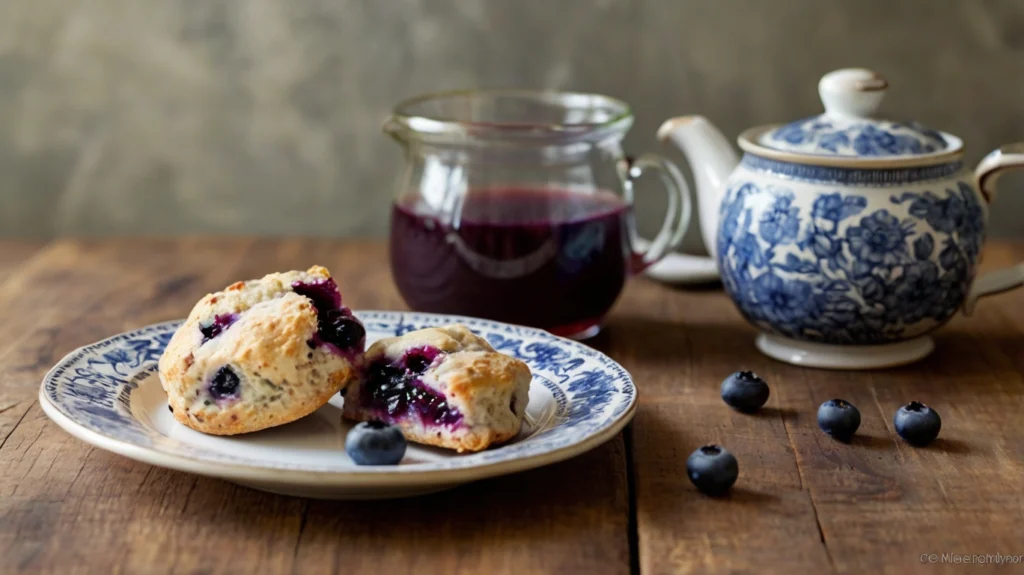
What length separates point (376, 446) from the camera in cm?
105

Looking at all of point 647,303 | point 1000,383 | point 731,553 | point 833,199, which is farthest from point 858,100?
point 731,553

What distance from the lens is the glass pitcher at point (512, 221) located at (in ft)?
4.97

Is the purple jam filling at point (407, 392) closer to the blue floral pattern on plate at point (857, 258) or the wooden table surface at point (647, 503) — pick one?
the wooden table surface at point (647, 503)

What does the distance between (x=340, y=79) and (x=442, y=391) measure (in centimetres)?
126

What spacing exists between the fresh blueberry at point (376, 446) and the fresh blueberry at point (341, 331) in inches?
5.0

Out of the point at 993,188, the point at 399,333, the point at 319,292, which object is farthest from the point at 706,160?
the point at 319,292

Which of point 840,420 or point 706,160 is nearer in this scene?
point 840,420

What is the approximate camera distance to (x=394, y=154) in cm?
228

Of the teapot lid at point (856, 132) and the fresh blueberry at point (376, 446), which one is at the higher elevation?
the teapot lid at point (856, 132)

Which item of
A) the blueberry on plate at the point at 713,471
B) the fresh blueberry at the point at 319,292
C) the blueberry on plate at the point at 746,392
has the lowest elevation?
the blueberry on plate at the point at 746,392

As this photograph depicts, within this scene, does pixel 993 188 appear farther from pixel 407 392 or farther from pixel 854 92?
pixel 407 392

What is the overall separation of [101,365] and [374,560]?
0.48 metres

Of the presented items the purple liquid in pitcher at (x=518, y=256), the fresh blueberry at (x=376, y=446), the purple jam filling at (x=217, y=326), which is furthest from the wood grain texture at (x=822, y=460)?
the purple jam filling at (x=217, y=326)

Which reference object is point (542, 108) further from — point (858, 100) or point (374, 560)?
point (374, 560)
